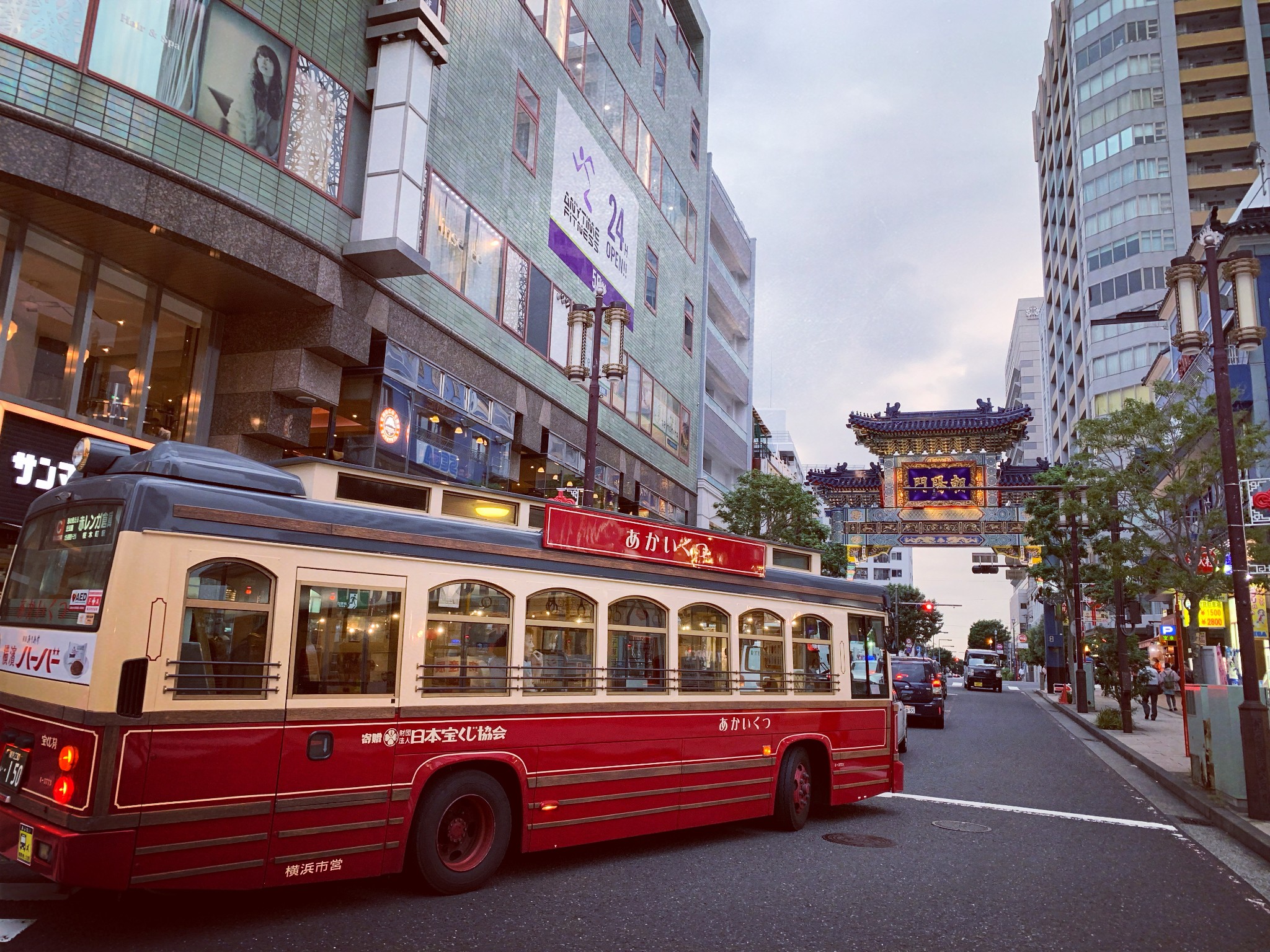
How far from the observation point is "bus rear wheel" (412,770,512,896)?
659 cm

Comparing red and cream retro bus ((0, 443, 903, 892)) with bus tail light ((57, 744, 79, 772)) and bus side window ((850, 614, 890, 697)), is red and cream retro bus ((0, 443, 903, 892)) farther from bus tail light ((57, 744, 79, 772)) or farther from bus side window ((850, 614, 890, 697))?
bus side window ((850, 614, 890, 697))

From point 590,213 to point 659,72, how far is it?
9.73 meters

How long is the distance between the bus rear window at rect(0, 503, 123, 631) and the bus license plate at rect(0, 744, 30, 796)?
81cm

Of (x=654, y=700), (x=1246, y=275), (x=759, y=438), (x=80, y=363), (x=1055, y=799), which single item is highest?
(x=759, y=438)

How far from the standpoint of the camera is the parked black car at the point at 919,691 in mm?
23266

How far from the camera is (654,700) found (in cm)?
843

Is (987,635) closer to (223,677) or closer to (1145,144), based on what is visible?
(1145,144)

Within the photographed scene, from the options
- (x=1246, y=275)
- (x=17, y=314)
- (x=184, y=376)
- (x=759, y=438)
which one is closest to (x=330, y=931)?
(x=17, y=314)

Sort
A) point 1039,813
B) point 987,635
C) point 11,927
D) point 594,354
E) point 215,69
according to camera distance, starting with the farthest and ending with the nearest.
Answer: point 987,635, point 594,354, point 215,69, point 1039,813, point 11,927

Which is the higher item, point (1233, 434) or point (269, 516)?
point (1233, 434)

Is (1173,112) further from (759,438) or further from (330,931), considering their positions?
(330,931)

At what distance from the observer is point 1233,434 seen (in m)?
12.0

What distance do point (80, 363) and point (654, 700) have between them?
925 centimetres

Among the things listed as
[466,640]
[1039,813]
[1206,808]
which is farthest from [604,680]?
[1206,808]
